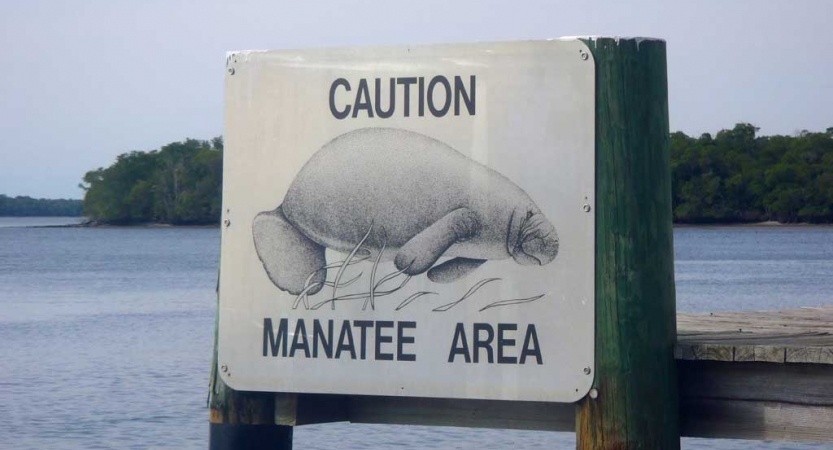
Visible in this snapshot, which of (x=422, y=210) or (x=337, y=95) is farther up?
(x=337, y=95)

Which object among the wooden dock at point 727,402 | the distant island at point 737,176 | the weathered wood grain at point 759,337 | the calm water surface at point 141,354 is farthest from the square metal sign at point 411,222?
the distant island at point 737,176

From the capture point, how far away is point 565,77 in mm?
4164

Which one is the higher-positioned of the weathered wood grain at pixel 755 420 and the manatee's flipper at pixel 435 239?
the manatee's flipper at pixel 435 239

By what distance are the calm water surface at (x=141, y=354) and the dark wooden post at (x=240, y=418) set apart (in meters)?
10.8

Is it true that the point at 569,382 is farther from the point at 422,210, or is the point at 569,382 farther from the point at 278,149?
the point at 278,149

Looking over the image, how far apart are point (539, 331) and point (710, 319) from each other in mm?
1718

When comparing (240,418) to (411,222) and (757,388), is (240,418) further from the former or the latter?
(757,388)

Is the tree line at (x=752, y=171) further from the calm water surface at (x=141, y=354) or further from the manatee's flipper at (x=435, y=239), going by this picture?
the manatee's flipper at (x=435, y=239)

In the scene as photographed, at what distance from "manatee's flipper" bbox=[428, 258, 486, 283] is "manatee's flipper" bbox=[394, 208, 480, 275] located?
0.10 feet

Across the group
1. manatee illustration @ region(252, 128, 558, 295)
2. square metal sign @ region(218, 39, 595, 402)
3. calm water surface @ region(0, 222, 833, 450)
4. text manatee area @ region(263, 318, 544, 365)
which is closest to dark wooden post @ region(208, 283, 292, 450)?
square metal sign @ region(218, 39, 595, 402)

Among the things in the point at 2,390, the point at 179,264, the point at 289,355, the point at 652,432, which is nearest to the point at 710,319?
the point at 652,432

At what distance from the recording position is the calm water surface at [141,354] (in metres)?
17.9

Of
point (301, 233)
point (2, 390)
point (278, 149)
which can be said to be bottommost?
A: point (2, 390)

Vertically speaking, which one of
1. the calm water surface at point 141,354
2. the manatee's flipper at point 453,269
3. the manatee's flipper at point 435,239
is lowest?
the calm water surface at point 141,354
